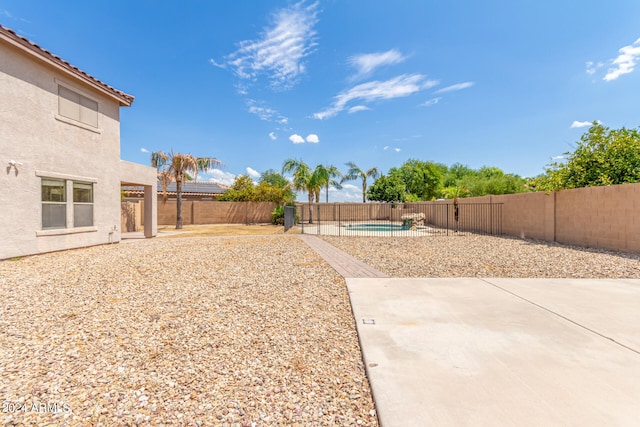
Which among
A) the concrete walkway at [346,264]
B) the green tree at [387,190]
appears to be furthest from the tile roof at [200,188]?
the concrete walkway at [346,264]

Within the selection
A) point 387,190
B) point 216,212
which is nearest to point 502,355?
point 216,212

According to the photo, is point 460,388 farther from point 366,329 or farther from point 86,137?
point 86,137

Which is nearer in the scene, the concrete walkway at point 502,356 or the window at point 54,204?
the concrete walkway at point 502,356

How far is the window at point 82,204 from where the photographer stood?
9914 mm

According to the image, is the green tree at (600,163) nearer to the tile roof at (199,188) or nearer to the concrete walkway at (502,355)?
the concrete walkway at (502,355)

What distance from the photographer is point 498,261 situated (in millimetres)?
8164

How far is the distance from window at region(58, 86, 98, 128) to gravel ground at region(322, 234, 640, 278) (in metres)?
10.3

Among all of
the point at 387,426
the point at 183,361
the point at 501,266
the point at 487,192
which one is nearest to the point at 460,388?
the point at 387,426

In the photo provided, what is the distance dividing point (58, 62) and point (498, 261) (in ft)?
47.3

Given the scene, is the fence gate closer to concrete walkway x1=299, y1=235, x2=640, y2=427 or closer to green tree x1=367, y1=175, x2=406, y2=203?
concrete walkway x1=299, y1=235, x2=640, y2=427

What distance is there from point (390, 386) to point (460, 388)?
0.57 meters

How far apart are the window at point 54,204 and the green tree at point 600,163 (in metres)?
18.8

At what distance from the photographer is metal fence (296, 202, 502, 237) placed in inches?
672

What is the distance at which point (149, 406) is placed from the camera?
229 centimetres
